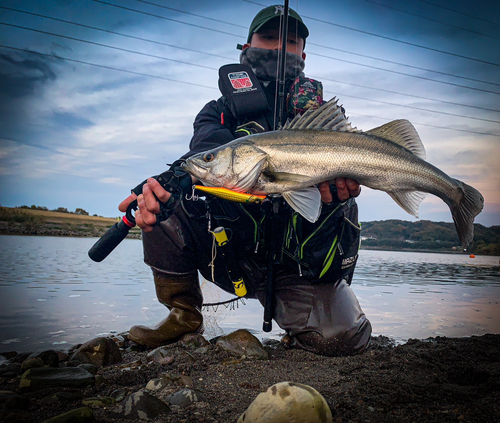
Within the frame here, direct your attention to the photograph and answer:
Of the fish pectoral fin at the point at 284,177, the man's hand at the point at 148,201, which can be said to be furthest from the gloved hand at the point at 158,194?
the fish pectoral fin at the point at 284,177

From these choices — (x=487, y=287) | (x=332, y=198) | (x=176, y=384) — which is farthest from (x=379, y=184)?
(x=487, y=287)

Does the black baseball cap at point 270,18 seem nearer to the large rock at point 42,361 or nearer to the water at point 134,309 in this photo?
the water at point 134,309

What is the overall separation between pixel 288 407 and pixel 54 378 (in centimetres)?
145

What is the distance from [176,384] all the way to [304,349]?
59.5 inches

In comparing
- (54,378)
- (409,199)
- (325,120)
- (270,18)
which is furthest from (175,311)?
(270,18)

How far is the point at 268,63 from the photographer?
172 inches

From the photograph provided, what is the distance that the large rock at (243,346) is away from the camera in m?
2.88

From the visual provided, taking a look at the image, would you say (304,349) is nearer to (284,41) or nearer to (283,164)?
(283,164)

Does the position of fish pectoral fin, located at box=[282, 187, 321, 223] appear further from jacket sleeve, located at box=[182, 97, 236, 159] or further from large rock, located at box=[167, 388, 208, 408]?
large rock, located at box=[167, 388, 208, 408]

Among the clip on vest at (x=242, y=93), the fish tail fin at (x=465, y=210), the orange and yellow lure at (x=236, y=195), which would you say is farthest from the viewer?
the clip on vest at (x=242, y=93)

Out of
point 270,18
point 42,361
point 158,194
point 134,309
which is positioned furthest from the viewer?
point 134,309

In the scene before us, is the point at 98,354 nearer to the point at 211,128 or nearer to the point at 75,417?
the point at 75,417

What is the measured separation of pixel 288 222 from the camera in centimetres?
346

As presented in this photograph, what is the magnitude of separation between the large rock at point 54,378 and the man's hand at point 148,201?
1202 millimetres
